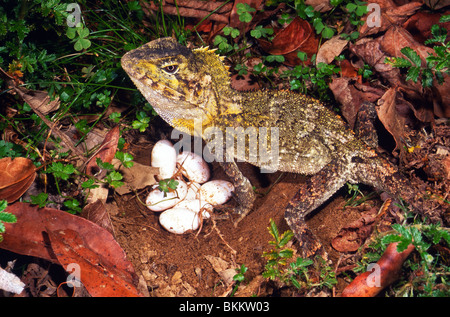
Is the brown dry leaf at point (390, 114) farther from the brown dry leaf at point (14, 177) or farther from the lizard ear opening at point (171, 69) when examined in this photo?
the brown dry leaf at point (14, 177)

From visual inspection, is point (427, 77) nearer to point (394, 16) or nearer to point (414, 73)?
point (414, 73)

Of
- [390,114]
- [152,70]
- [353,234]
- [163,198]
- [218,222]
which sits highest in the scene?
[152,70]

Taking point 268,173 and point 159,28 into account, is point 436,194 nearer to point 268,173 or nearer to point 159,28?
point 268,173

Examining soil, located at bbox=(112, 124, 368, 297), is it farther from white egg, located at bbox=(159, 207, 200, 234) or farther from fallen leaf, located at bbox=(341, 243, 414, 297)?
fallen leaf, located at bbox=(341, 243, 414, 297)

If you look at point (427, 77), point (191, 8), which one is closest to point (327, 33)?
point (427, 77)

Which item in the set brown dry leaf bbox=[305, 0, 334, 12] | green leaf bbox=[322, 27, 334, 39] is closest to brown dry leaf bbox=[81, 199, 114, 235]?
green leaf bbox=[322, 27, 334, 39]

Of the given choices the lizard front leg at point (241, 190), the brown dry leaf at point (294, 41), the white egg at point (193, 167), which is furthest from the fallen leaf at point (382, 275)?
the brown dry leaf at point (294, 41)
